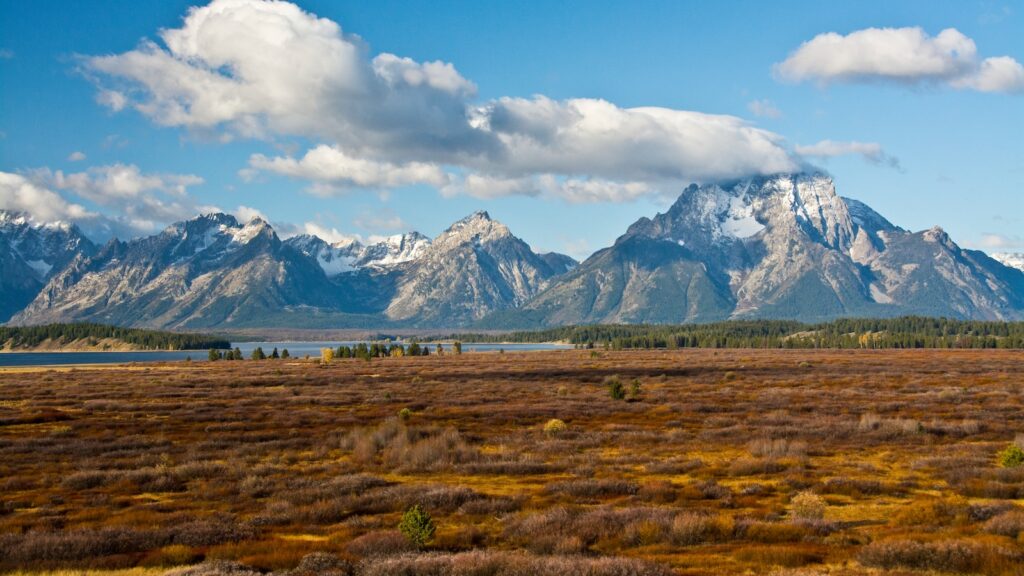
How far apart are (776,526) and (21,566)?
19114 millimetres

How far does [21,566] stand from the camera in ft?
60.4

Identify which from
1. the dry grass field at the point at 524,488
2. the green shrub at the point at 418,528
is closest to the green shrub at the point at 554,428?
the dry grass field at the point at 524,488

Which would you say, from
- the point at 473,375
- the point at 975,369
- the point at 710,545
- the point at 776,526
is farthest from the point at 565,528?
the point at 975,369

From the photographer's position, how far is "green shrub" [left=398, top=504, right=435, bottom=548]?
19.3 metres

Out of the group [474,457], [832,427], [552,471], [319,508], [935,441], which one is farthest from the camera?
[832,427]

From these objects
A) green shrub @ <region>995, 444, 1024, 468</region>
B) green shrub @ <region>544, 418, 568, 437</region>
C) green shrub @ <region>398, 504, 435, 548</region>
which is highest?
green shrub @ <region>398, 504, 435, 548</region>

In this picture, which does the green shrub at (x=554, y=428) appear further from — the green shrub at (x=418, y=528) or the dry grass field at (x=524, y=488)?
the green shrub at (x=418, y=528)

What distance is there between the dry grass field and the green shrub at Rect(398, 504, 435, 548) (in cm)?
30

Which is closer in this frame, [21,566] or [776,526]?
[21,566]

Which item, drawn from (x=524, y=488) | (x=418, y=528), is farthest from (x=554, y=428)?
(x=418, y=528)

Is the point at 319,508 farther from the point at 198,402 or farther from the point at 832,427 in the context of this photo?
the point at 198,402

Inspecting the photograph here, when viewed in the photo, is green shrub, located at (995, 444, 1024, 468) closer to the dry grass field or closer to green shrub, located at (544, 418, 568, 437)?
the dry grass field

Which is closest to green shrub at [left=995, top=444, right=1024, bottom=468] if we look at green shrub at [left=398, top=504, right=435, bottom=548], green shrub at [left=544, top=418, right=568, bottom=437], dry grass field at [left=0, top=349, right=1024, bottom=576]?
dry grass field at [left=0, top=349, right=1024, bottom=576]

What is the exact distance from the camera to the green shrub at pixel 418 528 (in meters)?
19.3
